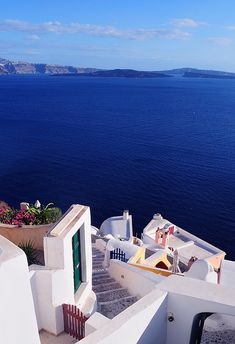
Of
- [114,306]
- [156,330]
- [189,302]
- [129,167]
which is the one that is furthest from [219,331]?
[129,167]

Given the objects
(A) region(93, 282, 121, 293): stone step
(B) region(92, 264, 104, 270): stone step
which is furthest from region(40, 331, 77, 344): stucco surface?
(B) region(92, 264, 104, 270): stone step

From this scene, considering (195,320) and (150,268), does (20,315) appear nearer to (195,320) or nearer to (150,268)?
(195,320)

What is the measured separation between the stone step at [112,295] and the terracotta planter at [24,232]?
276cm

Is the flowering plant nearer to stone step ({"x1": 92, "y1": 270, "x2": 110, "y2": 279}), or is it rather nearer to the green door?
the green door

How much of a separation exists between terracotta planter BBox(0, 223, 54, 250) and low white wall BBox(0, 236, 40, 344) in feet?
19.2

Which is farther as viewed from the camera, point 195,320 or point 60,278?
point 60,278

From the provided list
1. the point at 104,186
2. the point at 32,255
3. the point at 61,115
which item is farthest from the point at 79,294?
the point at 61,115

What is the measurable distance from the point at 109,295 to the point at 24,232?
3.61m

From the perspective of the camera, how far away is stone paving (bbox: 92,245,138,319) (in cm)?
1182

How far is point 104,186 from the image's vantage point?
180 ft

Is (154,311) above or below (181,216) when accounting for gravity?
above

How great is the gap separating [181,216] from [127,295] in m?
34.8

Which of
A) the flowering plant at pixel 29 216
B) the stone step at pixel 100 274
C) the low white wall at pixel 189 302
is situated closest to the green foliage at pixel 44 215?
the flowering plant at pixel 29 216

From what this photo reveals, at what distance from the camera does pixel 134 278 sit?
12812mm
